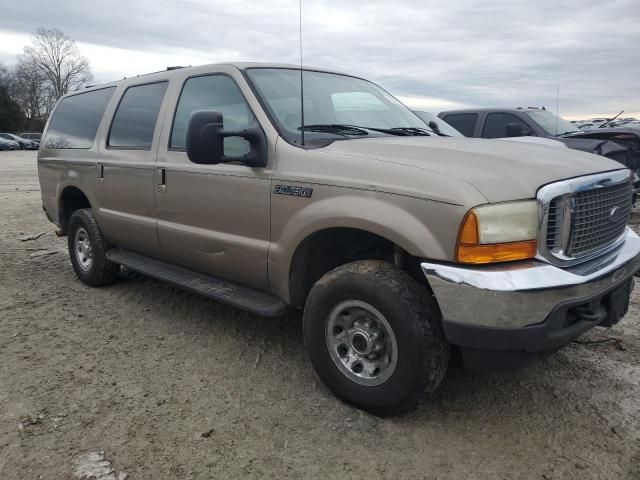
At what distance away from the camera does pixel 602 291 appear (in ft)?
8.67

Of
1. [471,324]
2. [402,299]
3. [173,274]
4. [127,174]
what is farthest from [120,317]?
[471,324]

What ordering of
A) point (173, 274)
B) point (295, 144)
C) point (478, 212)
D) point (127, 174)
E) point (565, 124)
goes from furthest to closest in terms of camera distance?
point (565, 124) < point (127, 174) < point (173, 274) < point (295, 144) < point (478, 212)

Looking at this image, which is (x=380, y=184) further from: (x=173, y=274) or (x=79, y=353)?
(x=79, y=353)

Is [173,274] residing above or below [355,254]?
below

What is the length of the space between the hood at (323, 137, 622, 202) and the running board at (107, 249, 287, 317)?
1.01 m

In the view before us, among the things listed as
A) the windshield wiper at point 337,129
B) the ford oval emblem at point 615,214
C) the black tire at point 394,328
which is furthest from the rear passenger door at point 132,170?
the ford oval emblem at point 615,214

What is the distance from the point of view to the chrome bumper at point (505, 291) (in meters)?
2.37

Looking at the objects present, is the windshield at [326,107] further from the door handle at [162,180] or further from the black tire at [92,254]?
the black tire at [92,254]

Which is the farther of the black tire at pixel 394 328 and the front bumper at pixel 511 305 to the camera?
the black tire at pixel 394 328

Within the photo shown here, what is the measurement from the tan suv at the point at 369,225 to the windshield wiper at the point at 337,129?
0.02 m

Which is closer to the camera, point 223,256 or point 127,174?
point 223,256

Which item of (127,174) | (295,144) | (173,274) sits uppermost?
(295,144)

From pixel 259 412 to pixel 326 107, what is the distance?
2024mm

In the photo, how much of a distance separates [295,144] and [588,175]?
1.58 m
